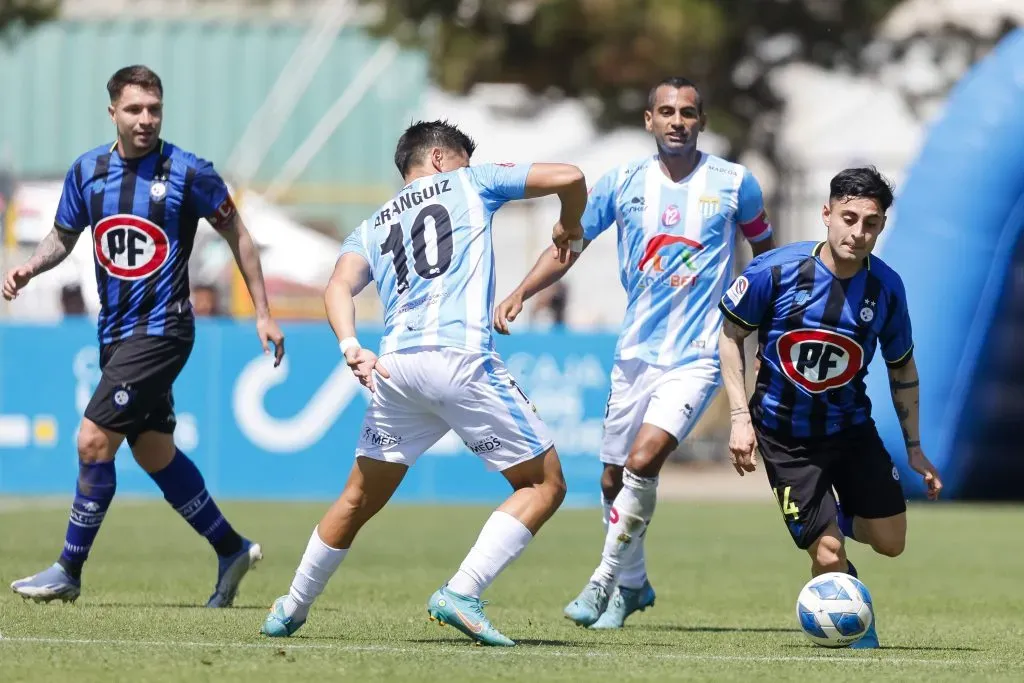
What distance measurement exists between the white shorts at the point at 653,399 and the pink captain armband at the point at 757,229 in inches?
25.0

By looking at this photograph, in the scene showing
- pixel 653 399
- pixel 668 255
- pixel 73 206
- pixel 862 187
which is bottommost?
pixel 653 399

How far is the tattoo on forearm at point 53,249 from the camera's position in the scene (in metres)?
8.57

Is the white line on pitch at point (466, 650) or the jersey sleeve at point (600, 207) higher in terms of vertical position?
the jersey sleeve at point (600, 207)

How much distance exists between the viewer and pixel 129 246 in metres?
8.46

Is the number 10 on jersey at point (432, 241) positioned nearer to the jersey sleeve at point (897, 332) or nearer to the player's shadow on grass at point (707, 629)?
the jersey sleeve at point (897, 332)

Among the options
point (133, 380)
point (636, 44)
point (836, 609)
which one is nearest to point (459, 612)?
point (836, 609)

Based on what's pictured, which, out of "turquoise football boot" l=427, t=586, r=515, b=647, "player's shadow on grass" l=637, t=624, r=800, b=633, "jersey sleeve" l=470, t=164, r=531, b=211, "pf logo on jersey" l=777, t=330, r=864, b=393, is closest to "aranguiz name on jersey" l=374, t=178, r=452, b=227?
"jersey sleeve" l=470, t=164, r=531, b=211

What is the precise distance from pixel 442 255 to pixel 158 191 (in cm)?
208

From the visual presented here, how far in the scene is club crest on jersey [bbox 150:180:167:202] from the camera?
27.7ft

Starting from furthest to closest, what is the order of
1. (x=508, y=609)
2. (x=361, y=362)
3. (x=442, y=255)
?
(x=508, y=609), (x=442, y=255), (x=361, y=362)

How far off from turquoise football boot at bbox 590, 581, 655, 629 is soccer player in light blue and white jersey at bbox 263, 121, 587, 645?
163 cm

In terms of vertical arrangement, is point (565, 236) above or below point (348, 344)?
above

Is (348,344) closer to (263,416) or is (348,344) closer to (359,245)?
(359,245)

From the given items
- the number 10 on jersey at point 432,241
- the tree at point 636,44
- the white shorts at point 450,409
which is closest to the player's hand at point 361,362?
the white shorts at point 450,409
